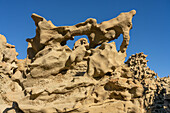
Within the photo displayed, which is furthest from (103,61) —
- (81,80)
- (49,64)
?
(49,64)

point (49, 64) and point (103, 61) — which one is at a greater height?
point (103, 61)

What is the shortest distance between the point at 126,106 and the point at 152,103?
293 cm

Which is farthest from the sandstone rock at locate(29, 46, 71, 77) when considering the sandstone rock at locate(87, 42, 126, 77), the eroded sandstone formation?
the sandstone rock at locate(87, 42, 126, 77)

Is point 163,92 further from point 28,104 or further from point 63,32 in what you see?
point 28,104

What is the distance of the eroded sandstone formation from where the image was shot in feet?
19.8

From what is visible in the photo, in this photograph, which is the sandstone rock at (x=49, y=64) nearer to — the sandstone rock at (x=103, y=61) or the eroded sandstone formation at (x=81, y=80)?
the eroded sandstone formation at (x=81, y=80)

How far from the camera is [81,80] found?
6.37m

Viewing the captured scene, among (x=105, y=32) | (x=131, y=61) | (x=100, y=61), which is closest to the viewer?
(x=100, y=61)

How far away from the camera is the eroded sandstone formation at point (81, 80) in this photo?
238 inches

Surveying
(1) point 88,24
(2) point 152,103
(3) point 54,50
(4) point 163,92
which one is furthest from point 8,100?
(4) point 163,92

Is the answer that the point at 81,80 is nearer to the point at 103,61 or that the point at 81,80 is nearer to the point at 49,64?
the point at 103,61

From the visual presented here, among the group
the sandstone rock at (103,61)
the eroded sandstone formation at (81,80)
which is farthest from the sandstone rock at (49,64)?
the sandstone rock at (103,61)

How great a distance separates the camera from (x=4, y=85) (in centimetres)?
834

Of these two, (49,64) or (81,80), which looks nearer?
(81,80)
